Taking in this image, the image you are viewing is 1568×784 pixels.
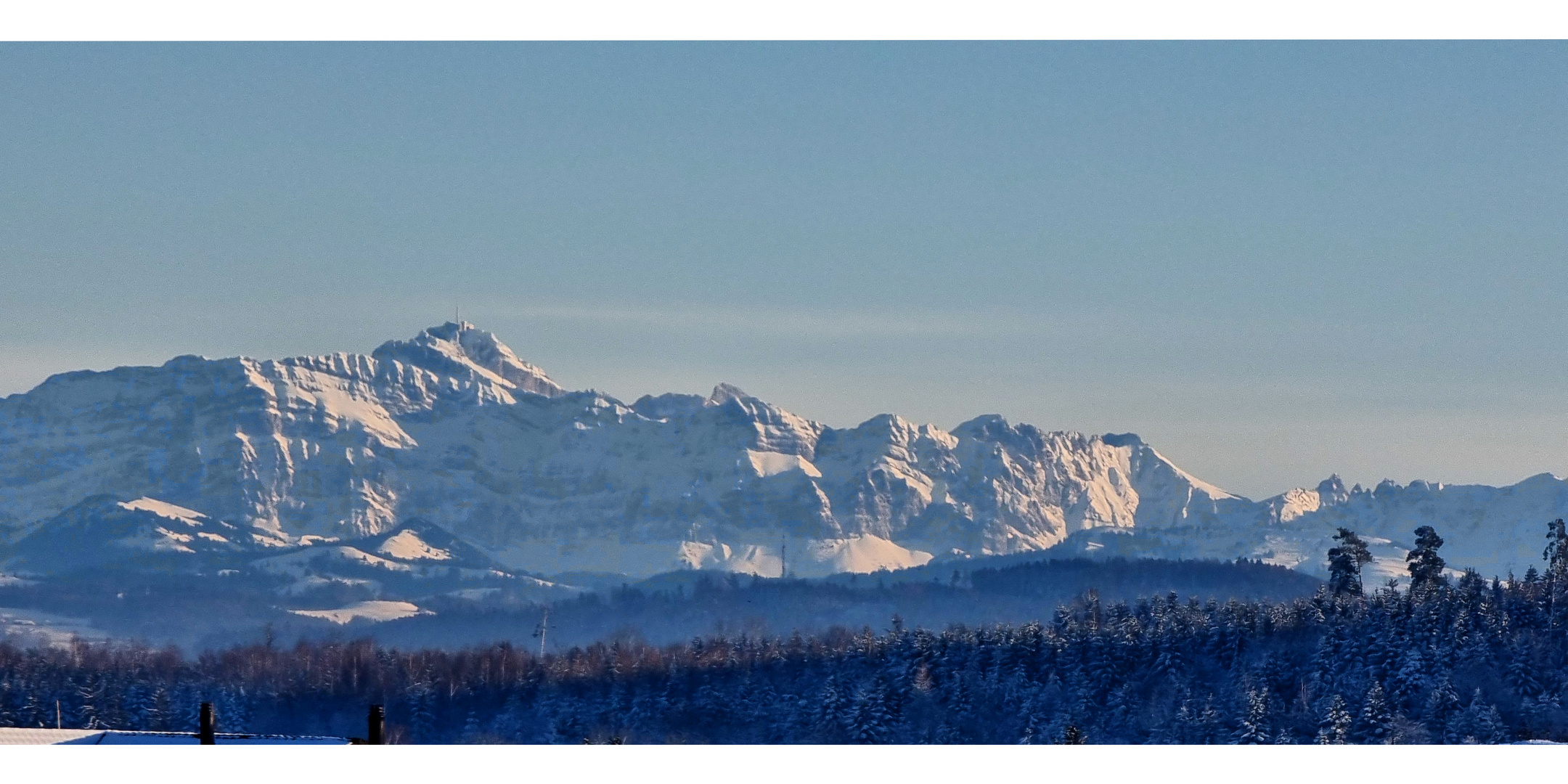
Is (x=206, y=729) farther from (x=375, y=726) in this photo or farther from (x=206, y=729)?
(x=375, y=726)

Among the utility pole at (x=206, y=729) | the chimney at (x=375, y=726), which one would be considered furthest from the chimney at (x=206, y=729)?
the chimney at (x=375, y=726)

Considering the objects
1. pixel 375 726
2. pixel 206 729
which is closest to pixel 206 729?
pixel 206 729

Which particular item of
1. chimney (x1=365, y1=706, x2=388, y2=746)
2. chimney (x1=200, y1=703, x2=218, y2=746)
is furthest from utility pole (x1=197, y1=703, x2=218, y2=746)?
chimney (x1=365, y1=706, x2=388, y2=746)

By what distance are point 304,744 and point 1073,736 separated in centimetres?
9256

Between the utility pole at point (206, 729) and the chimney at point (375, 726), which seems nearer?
the utility pole at point (206, 729)

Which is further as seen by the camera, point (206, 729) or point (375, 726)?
point (375, 726)

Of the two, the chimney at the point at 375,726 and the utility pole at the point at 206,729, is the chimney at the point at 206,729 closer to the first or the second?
the utility pole at the point at 206,729
